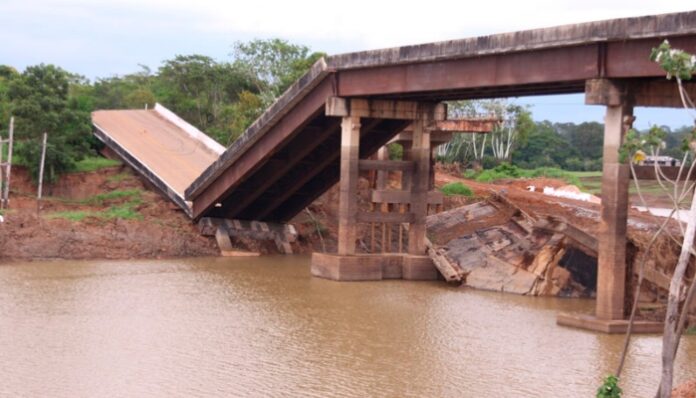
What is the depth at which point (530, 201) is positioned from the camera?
41.3 m

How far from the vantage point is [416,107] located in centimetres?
3234

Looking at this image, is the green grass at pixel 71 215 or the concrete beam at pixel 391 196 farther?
the green grass at pixel 71 215

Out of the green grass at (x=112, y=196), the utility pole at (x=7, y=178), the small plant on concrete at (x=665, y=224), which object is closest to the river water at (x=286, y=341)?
the small plant on concrete at (x=665, y=224)

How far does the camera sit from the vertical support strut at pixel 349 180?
3120 cm

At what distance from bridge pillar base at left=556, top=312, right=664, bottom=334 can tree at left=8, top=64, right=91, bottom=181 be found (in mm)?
22962

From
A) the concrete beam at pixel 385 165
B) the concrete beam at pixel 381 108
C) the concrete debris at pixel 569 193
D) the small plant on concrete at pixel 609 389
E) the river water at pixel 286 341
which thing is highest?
the concrete beam at pixel 381 108

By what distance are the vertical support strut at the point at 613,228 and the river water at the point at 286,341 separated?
95 cm

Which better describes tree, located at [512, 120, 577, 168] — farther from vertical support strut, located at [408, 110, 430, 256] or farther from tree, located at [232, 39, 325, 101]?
vertical support strut, located at [408, 110, 430, 256]

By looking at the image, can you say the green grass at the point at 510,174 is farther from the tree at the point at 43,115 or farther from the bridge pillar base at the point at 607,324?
the bridge pillar base at the point at 607,324

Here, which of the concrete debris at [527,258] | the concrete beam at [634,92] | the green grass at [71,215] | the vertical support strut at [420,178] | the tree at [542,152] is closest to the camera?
the concrete beam at [634,92]

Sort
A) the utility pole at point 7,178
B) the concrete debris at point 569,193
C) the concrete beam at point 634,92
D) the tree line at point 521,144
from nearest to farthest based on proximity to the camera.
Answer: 1. the concrete beam at point 634,92
2. the utility pole at point 7,178
3. the concrete debris at point 569,193
4. the tree line at point 521,144

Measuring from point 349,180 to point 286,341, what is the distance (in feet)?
36.7

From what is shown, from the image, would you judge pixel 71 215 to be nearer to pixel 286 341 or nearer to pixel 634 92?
pixel 286 341

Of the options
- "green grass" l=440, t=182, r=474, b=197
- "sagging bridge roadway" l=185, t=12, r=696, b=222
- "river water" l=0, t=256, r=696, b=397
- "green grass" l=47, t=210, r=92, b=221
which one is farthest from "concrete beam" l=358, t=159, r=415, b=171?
"green grass" l=440, t=182, r=474, b=197
